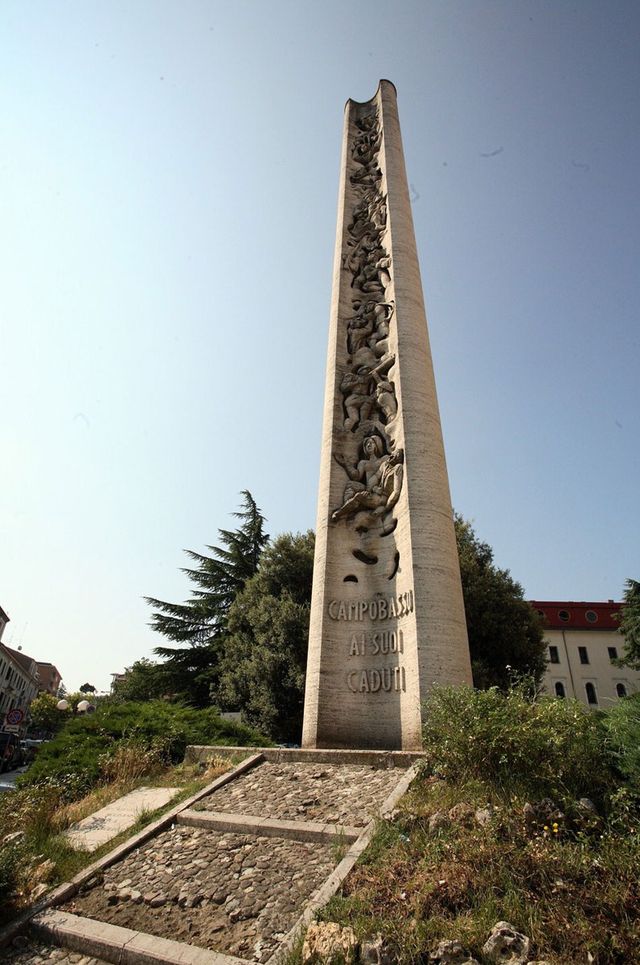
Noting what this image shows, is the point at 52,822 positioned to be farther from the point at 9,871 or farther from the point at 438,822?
the point at 438,822

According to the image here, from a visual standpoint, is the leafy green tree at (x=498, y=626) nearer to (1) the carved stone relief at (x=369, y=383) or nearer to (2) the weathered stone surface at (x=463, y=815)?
(1) the carved stone relief at (x=369, y=383)

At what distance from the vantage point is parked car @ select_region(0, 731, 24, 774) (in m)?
25.1

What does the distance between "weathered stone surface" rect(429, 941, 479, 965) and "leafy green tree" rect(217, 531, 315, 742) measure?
1369cm

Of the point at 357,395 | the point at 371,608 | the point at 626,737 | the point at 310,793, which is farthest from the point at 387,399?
the point at 626,737

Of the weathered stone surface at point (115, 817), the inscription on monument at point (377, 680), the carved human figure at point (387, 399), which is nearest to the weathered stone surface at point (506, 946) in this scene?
the weathered stone surface at point (115, 817)

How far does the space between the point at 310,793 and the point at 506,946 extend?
10.4ft

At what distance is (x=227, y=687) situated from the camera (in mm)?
17828

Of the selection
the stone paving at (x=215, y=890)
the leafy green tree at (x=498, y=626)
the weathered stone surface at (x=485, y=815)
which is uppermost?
the leafy green tree at (x=498, y=626)

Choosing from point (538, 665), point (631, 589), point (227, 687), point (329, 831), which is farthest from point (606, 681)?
point (329, 831)

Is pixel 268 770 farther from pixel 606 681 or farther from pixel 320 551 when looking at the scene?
Answer: pixel 606 681

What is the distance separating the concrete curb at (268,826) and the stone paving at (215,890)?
0.06m

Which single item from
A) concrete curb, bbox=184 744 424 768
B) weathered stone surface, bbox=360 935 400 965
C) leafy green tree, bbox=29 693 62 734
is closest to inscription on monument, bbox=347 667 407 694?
concrete curb, bbox=184 744 424 768

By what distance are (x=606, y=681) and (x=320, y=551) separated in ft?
130

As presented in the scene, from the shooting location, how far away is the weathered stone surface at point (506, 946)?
2.59 meters
